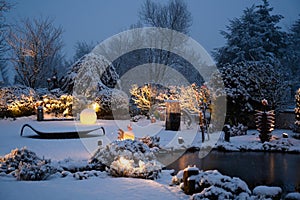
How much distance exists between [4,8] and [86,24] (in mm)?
94729

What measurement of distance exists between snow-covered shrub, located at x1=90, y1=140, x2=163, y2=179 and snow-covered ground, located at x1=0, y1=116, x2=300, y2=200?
0.25 m

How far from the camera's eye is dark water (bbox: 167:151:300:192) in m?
7.44

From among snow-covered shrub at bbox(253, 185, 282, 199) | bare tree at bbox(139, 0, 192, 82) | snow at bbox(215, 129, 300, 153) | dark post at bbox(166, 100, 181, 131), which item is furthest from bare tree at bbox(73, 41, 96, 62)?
snow-covered shrub at bbox(253, 185, 282, 199)

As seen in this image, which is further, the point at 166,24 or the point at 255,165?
the point at 166,24

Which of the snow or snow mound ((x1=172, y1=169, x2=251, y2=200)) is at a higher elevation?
the snow

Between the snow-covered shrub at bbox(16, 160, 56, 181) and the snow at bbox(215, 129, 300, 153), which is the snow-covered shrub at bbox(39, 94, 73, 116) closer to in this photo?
the snow at bbox(215, 129, 300, 153)

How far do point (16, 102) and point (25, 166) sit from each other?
12461 mm

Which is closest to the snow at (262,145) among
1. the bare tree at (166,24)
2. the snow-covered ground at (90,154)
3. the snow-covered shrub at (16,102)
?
the snow-covered ground at (90,154)

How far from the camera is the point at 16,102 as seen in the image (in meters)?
18.4

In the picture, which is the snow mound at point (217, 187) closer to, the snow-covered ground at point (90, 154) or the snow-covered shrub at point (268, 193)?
the snow-covered shrub at point (268, 193)

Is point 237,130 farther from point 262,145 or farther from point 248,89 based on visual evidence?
point 248,89

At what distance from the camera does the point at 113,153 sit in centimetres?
780

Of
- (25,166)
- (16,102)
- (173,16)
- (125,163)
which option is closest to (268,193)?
(125,163)

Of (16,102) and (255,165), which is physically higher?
(16,102)
